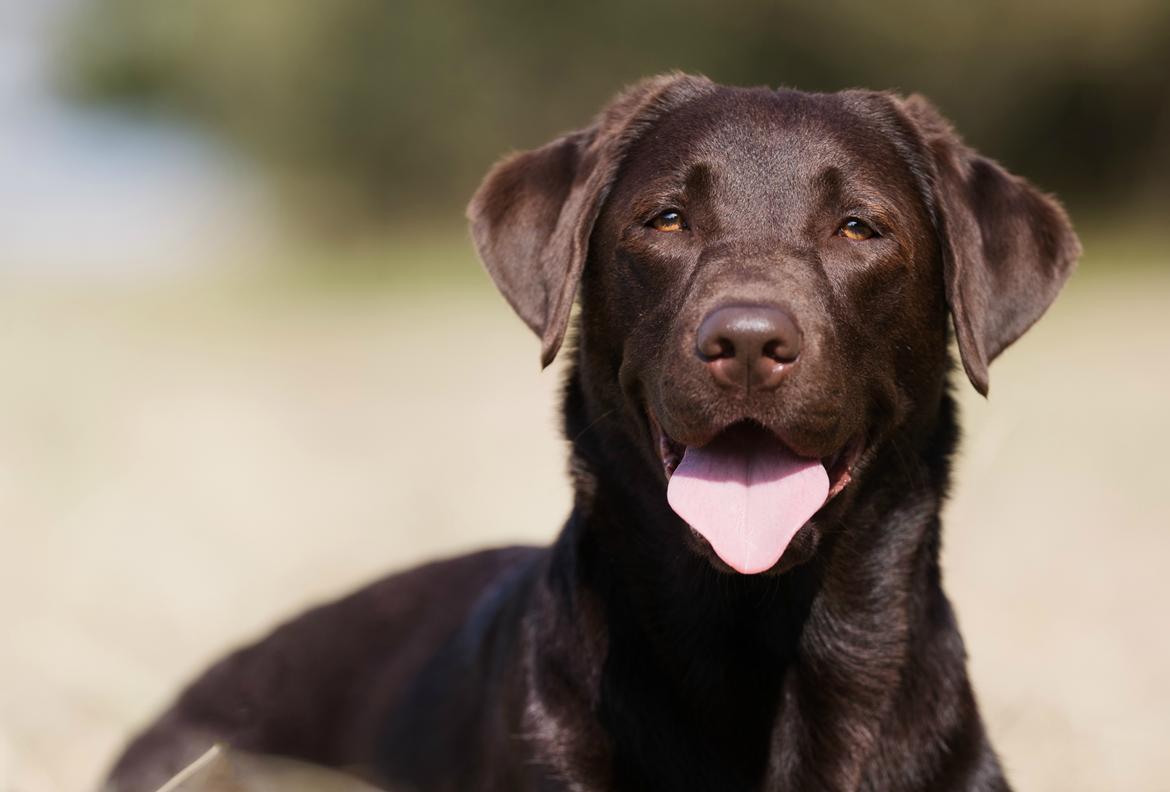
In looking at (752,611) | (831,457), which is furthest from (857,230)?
(752,611)

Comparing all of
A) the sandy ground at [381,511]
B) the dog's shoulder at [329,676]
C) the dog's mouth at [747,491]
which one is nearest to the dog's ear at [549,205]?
the dog's mouth at [747,491]

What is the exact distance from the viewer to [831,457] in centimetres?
338

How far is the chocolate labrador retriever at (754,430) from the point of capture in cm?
324

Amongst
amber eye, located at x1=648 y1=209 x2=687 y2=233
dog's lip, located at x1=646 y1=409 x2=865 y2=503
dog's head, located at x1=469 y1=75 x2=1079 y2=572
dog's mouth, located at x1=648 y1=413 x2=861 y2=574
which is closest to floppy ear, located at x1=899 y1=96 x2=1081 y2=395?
dog's head, located at x1=469 y1=75 x2=1079 y2=572

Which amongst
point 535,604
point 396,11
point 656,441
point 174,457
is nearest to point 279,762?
point 535,604

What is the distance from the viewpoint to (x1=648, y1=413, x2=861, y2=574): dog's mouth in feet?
10.4

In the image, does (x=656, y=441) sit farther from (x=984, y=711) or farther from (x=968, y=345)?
(x=984, y=711)

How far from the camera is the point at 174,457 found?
412 inches

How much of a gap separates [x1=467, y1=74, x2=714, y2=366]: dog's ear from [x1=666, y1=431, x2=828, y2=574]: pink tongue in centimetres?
60

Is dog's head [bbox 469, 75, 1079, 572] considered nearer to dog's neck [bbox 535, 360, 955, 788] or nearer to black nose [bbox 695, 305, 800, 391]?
black nose [bbox 695, 305, 800, 391]

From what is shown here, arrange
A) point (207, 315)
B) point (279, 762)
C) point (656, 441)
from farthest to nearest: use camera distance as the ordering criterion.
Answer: point (207, 315)
point (279, 762)
point (656, 441)

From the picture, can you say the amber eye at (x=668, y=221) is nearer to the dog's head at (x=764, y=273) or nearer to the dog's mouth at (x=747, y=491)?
the dog's head at (x=764, y=273)

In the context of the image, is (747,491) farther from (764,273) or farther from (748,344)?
(764,273)

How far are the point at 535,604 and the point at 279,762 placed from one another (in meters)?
1.32
